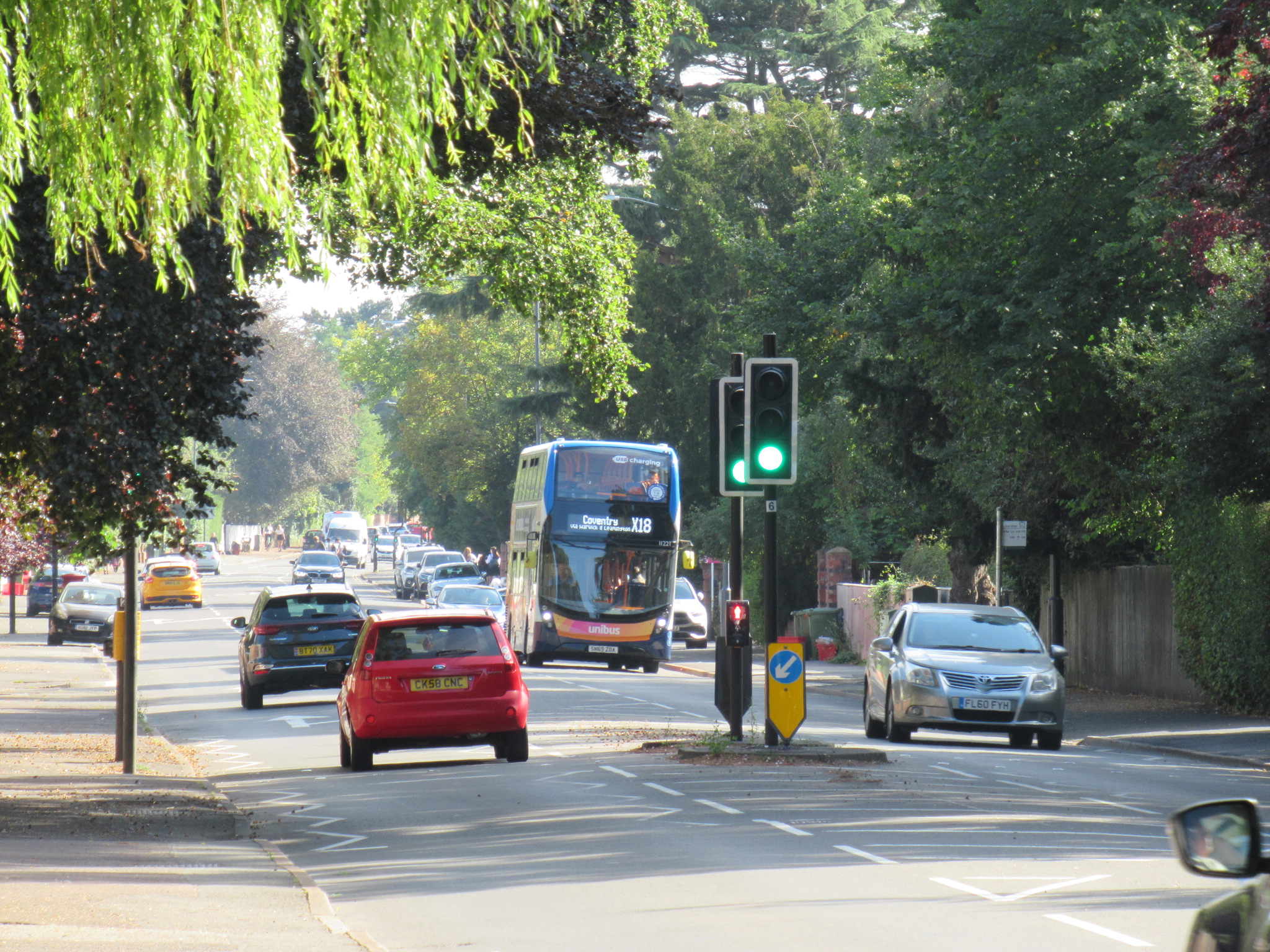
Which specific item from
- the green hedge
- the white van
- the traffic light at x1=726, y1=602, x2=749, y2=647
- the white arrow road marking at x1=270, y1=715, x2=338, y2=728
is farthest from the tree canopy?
the white van

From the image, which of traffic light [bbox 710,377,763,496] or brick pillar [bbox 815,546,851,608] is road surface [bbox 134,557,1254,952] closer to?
traffic light [bbox 710,377,763,496]

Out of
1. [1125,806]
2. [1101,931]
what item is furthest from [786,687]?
[1101,931]

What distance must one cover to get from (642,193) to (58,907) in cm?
5027

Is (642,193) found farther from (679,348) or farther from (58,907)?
(58,907)

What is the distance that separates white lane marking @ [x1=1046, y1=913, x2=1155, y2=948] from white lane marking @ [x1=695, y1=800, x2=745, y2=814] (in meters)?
4.74

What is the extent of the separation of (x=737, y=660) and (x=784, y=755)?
3.59 feet

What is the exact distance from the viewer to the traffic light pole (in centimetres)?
1798

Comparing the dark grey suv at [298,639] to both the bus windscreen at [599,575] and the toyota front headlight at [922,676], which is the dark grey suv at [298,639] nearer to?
the bus windscreen at [599,575]

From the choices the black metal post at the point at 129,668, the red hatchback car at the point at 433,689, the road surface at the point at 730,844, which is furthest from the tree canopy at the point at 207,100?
the red hatchback car at the point at 433,689

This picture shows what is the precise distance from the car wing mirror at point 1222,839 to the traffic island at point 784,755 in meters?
13.4

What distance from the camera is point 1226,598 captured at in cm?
2503

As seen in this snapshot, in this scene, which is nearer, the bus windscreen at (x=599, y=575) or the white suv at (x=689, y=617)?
the bus windscreen at (x=599, y=575)

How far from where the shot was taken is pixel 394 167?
914cm

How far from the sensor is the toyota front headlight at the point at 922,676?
2036 cm
